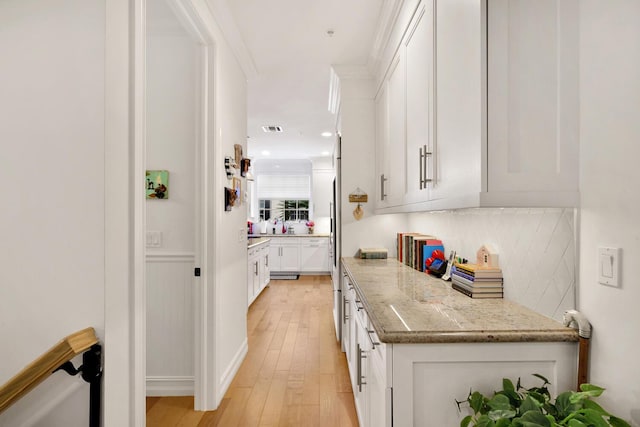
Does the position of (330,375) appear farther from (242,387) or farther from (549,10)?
(549,10)

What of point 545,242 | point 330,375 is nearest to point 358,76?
point 545,242

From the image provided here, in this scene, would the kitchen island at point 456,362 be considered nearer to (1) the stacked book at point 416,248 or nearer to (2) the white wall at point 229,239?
(1) the stacked book at point 416,248

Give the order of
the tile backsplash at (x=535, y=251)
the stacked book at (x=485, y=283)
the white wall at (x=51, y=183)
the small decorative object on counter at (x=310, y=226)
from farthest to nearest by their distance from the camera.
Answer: the small decorative object on counter at (x=310, y=226), the stacked book at (x=485, y=283), the tile backsplash at (x=535, y=251), the white wall at (x=51, y=183)

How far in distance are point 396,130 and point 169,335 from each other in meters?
2.19

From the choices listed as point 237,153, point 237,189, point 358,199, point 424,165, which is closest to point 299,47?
point 237,153

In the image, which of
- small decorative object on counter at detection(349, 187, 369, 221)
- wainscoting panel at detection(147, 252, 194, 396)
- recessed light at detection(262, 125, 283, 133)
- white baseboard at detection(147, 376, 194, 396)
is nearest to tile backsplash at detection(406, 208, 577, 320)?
small decorative object on counter at detection(349, 187, 369, 221)

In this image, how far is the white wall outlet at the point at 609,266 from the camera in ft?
3.28

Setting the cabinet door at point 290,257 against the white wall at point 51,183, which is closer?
the white wall at point 51,183

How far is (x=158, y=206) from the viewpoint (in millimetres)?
2432

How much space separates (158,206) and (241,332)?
1.35 metres

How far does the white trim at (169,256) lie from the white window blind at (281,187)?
5.65 metres

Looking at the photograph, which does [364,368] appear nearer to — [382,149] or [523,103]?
[523,103]

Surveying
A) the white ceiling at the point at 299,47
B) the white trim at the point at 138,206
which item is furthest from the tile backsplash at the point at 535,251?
the white ceiling at the point at 299,47

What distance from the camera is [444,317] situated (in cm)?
132
